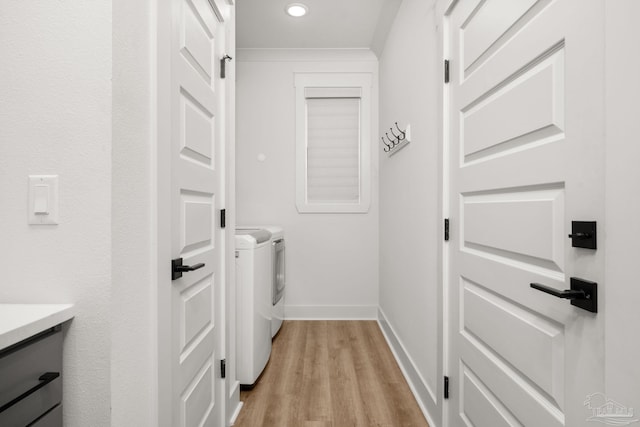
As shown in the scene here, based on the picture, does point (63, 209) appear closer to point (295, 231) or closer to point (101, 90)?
point (101, 90)

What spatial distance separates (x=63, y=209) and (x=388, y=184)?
242 centimetres

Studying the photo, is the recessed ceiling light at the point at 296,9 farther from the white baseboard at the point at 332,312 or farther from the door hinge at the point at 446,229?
the white baseboard at the point at 332,312

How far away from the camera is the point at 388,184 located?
2891mm

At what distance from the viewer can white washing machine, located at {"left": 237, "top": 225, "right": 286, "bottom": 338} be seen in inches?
105

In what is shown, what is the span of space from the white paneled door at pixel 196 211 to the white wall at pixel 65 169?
0.78 ft

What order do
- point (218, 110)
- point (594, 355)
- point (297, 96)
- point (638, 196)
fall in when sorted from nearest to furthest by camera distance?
point (638, 196) → point (594, 355) → point (218, 110) → point (297, 96)

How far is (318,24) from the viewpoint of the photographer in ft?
9.46

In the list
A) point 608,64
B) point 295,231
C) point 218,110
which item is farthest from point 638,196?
point 295,231

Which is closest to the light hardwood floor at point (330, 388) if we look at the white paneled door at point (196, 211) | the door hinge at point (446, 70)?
the white paneled door at point (196, 211)

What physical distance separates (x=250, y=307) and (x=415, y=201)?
1.20 meters

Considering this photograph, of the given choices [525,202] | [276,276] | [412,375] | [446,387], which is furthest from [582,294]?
[276,276]

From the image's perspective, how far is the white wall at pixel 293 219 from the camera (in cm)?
337

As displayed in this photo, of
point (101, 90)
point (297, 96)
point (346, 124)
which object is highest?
point (297, 96)

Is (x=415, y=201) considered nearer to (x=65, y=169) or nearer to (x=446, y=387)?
(x=446, y=387)
